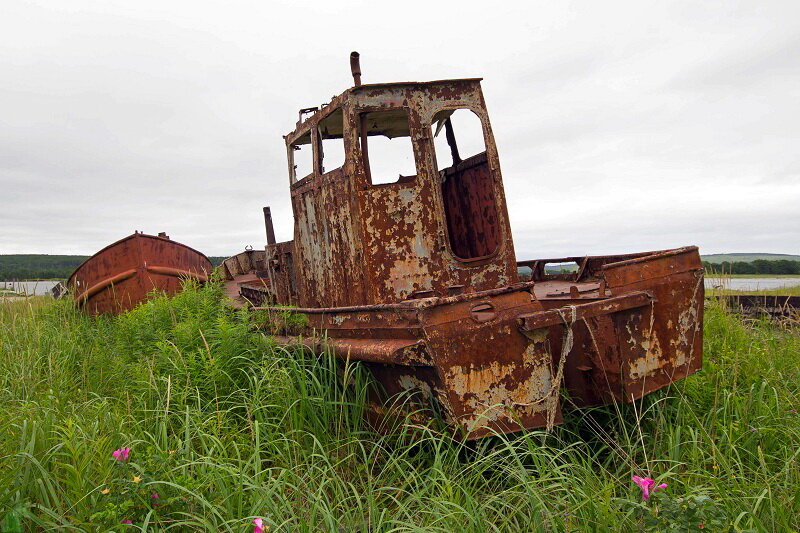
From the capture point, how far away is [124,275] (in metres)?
9.90

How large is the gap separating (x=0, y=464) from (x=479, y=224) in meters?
4.22

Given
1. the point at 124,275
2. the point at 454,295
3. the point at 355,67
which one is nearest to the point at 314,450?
the point at 454,295

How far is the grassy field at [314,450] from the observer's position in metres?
2.75

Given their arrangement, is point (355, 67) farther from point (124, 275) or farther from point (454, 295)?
point (124, 275)

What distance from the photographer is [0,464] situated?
3123 millimetres

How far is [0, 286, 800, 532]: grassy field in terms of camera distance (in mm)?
2754

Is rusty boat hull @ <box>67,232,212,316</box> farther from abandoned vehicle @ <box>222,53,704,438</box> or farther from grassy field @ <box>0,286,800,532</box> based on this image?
abandoned vehicle @ <box>222,53,704,438</box>

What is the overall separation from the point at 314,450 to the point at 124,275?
7.46 m

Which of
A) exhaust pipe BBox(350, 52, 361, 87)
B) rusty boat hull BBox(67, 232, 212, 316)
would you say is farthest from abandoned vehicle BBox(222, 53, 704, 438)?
rusty boat hull BBox(67, 232, 212, 316)

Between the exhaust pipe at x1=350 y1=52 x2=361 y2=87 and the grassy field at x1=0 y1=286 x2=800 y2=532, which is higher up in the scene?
the exhaust pipe at x1=350 y1=52 x2=361 y2=87

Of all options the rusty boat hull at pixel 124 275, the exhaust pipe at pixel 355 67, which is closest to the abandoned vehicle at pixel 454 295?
the exhaust pipe at pixel 355 67

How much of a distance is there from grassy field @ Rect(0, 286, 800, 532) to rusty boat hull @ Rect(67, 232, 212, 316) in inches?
112

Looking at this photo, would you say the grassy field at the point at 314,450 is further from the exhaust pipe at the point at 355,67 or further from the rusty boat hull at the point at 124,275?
the rusty boat hull at the point at 124,275

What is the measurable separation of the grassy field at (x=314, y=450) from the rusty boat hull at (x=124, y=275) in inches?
112
